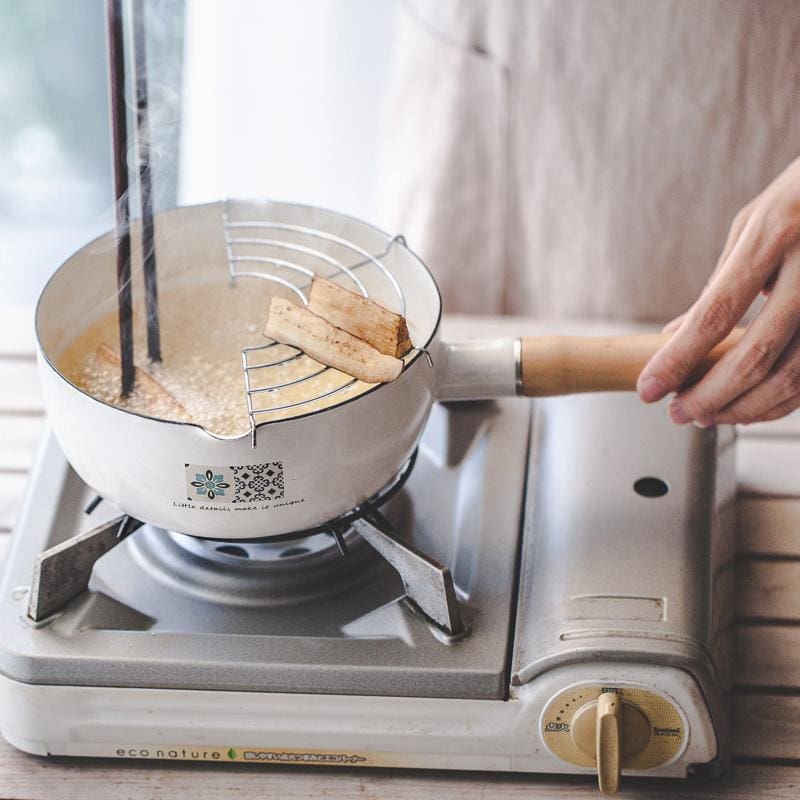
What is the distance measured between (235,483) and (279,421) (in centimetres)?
6

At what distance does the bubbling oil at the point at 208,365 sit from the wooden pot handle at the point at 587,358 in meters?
0.14

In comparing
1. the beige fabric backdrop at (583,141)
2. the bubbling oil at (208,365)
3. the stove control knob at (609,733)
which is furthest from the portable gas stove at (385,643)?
the beige fabric backdrop at (583,141)

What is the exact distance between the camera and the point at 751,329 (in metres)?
0.97

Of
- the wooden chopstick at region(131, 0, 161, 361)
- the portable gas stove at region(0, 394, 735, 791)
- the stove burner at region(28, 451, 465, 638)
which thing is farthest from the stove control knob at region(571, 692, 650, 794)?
the wooden chopstick at region(131, 0, 161, 361)

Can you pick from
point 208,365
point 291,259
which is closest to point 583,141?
point 291,259

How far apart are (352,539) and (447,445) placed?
0.16 metres

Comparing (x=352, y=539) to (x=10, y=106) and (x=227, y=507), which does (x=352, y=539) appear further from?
(x=10, y=106)

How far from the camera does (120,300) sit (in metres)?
0.99

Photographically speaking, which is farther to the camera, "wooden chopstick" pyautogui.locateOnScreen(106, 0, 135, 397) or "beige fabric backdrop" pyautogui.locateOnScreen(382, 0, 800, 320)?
"beige fabric backdrop" pyautogui.locateOnScreen(382, 0, 800, 320)

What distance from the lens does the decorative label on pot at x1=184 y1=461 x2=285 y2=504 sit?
884 mm

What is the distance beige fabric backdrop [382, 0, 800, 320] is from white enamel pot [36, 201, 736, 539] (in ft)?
1.70

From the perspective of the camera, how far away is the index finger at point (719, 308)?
3.19 ft

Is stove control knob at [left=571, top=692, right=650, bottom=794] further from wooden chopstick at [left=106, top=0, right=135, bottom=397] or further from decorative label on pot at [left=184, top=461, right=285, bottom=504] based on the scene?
wooden chopstick at [left=106, top=0, right=135, bottom=397]

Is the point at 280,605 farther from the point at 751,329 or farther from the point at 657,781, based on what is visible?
the point at 751,329
